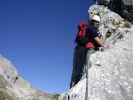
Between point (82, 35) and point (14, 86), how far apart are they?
78020mm

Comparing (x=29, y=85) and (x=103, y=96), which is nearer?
(x=103, y=96)

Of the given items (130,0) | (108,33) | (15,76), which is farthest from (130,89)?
(15,76)

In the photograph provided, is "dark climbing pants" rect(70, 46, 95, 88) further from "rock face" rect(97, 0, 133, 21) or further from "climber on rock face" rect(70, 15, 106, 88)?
"rock face" rect(97, 0, 133, 21)

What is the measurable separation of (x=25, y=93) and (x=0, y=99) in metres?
19.6

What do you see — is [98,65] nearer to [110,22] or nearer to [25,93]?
[110,22]

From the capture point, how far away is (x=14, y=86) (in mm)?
95125

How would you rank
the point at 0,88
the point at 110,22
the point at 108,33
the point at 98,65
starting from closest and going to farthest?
the point at 98,65 < the point at 108,33 < the point at 110,22 < the point at 0,88

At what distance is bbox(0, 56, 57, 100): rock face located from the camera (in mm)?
84688

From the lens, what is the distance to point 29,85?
101875 millimetres

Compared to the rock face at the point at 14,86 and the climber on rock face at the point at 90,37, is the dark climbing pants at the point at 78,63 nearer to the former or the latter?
the climber on rock face at the point at 90,37

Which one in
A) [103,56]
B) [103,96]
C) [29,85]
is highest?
[103,56]

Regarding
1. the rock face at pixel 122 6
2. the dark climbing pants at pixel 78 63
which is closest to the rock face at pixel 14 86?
the rock face at pixel 122 6

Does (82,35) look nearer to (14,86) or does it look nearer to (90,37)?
(90,37)

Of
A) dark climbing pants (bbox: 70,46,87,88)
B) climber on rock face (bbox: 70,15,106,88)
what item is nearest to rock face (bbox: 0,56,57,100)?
dark climbing pants (bbox: 70,46,87,88)
